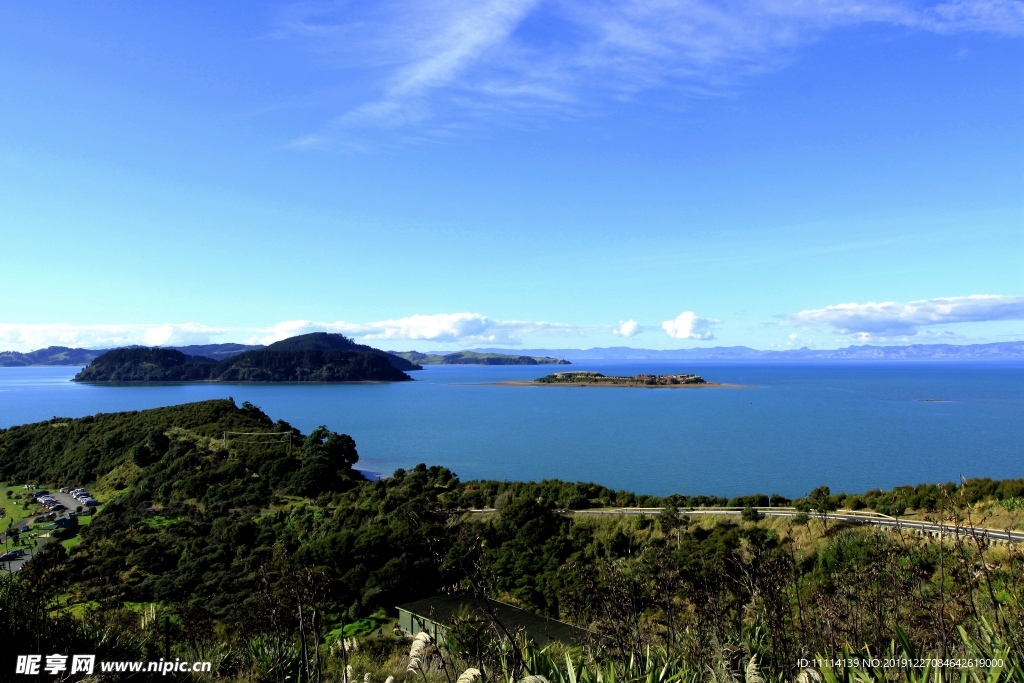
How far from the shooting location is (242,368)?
17500 centimetres

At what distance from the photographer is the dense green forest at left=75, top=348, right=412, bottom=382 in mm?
172500

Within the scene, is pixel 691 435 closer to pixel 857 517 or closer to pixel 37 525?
pixel 857 517

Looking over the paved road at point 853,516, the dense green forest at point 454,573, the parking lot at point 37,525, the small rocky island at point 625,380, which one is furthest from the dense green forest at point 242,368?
the paved road at point 853,516

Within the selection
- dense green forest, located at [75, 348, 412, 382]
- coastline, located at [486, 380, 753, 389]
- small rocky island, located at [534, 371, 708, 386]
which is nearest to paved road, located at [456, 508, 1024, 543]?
coastline, located at [486, 380, 753, 389]

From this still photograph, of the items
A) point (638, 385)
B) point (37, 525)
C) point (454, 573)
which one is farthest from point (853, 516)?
point (638, 385)

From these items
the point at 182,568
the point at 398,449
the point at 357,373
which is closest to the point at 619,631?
the point at 182,568

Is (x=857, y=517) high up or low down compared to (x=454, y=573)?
up

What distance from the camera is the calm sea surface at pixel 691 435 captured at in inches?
1543

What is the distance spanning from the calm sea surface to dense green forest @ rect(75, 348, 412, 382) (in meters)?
63.5

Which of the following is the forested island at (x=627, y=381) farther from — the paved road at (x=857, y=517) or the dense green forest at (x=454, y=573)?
the paved road at (x=857, y=517)

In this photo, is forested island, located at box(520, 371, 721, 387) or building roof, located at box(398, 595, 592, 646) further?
forested island, located at box(520, 371, 721, 387)

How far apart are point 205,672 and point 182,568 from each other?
1672cm

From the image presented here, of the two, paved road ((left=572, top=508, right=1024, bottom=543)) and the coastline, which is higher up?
paved road ((left=572, top=508, right=1024, bottom=543))

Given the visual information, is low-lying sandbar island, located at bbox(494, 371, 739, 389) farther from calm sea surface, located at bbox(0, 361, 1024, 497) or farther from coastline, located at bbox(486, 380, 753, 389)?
calm sea surface, located at bbox(0, 361, 1024, 497)
